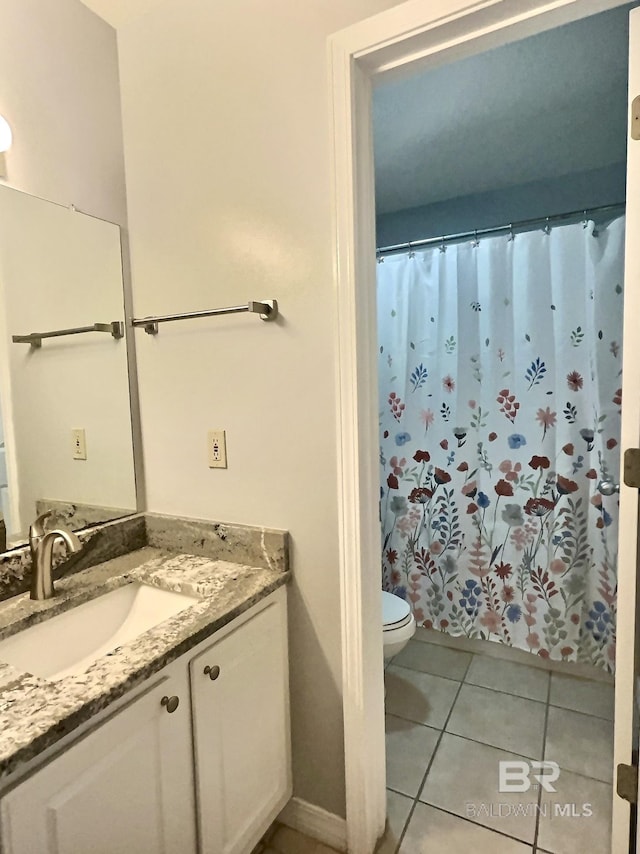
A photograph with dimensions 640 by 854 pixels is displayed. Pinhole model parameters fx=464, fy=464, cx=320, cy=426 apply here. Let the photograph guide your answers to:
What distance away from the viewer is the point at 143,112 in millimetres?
1435

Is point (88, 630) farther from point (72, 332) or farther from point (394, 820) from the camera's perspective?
point (394, 820)

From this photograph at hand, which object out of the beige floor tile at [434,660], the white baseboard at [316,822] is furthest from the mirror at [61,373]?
the beige floor tile at [434,660]

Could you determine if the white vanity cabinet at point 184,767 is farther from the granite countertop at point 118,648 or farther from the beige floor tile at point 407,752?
the beige floor tile at point 407,752

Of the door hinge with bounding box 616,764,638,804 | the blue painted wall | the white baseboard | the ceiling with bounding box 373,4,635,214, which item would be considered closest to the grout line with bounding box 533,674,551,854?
the door hinge with bounding box 616,764,638,804

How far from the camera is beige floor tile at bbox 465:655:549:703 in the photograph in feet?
6.49

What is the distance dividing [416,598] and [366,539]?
4.39 ft

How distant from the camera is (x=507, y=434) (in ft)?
6.95

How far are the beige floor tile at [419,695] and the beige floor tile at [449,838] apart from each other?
1.28ft

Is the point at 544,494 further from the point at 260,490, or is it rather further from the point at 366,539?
the point at 260,490

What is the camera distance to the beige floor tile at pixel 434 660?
2.13 metres

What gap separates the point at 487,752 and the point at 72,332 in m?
2.00

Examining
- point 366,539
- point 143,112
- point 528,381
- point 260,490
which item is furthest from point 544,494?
point 143,112

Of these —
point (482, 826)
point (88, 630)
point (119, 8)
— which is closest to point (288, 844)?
point (482, 826)

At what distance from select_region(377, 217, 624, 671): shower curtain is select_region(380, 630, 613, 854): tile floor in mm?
188
